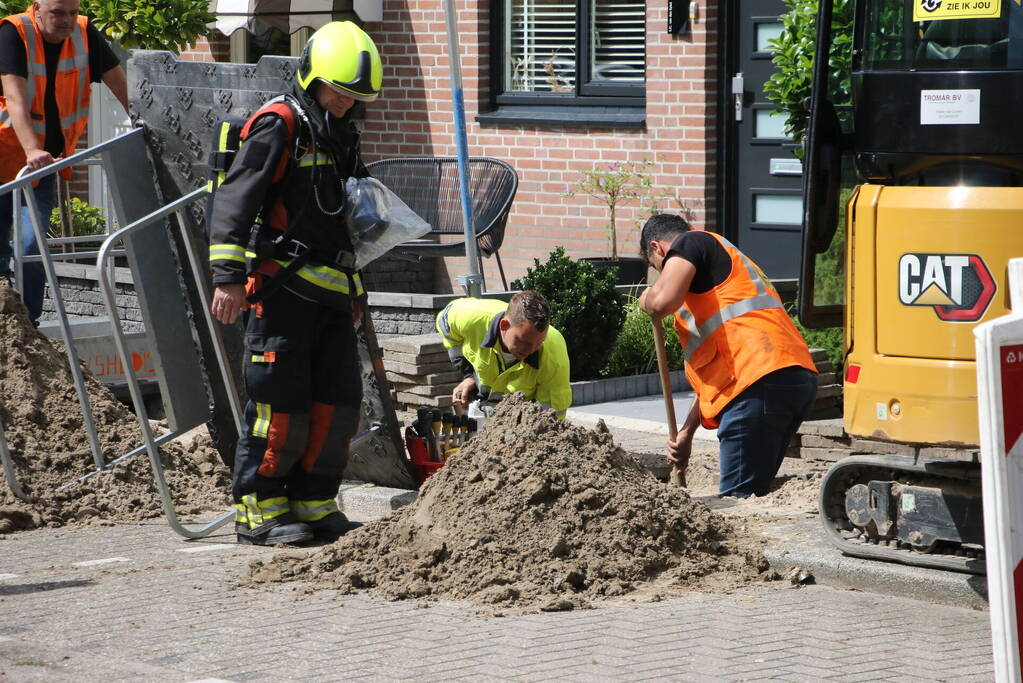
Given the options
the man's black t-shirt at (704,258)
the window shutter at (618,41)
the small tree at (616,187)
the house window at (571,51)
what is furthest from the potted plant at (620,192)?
the man's black t-shirt at (704,258)

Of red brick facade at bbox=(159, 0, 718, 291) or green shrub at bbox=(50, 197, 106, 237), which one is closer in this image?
red brick facade at bbox=(159, 0, 718, 291)

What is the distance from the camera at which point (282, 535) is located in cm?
691

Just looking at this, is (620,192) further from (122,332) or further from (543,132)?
(122,332)

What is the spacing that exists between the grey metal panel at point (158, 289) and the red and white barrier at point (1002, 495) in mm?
4922

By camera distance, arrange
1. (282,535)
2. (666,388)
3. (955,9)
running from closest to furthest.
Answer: (955,9), (282,535), (666,388)

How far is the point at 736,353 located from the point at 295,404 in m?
2.08

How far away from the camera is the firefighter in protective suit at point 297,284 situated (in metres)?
6.58

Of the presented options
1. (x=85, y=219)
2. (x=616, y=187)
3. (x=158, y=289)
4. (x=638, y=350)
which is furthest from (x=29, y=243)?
(x=85, y=219)

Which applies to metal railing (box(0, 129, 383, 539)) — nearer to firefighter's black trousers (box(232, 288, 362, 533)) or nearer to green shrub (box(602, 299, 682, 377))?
firefighter's black trousers (box(232, 288, 362, 533))

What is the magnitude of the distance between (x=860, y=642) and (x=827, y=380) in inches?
192

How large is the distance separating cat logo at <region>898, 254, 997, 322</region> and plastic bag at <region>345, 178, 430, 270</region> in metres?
2.26

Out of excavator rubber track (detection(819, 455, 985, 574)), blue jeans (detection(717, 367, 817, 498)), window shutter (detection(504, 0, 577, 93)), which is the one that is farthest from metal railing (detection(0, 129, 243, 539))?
window shutter (detection(504, 0, 577, 93))

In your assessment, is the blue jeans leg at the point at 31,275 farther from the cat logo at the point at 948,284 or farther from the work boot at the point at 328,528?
the cat logo at the point at 948,284

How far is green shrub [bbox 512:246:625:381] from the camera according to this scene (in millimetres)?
10094
